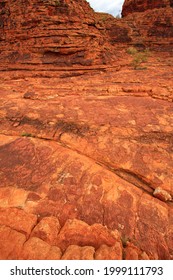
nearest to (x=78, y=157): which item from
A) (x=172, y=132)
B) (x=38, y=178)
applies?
(x=38, y=178)

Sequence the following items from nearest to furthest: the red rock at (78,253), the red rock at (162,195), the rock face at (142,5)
Result: the red rock at (78,253) < the red rock at (162,195) < the rock face at (142,5)

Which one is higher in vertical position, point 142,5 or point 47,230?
point 142,5

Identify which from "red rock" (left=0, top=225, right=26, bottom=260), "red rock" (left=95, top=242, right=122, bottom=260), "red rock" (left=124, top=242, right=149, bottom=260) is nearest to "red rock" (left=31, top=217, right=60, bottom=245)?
"red rock" (left=0, top=225, right=26, bottom=260)

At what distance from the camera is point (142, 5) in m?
17.6

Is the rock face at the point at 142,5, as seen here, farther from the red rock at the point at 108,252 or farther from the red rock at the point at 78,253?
the red rock at the point at 78,253

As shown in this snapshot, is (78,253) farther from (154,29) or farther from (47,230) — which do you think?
(154,29)

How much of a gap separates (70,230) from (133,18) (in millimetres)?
18139

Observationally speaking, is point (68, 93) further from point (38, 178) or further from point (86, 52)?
point (86, 52)

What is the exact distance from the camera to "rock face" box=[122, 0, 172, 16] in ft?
53.8

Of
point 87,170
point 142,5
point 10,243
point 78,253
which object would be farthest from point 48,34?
point 142,5

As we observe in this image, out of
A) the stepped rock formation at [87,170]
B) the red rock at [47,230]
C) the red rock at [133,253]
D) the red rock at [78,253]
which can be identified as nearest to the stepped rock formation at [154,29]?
the stepped rock formation at [87,170]

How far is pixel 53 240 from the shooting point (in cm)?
220

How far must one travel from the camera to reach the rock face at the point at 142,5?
16.4 m

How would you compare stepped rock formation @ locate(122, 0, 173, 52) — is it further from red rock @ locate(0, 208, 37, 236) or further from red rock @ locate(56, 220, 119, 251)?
red rock @ locate(0, 208, 37, 236)
